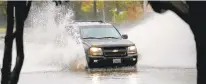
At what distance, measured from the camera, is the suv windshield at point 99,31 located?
19.5m

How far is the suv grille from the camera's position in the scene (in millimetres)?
18297

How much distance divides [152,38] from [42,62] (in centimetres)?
983

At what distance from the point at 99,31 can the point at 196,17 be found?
1489 centimetres

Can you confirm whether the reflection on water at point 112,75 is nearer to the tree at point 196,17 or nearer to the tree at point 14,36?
the tree at point 14,36

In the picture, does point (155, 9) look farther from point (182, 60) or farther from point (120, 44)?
point (182, 60)

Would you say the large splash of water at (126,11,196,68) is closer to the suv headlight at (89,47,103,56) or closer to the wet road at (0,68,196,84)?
the wet road at (0,68,196,84)

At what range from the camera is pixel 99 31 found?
65.1 ft

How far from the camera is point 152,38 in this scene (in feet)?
95.4

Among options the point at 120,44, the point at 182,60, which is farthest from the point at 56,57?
the point at 182,60

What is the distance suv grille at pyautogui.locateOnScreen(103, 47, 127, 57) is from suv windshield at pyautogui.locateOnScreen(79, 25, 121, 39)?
46.7 inches

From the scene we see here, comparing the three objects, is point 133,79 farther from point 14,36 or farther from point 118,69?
point 14,36

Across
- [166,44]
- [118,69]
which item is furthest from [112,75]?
[166,44]

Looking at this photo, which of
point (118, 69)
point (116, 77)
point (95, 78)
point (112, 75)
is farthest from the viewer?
point (118, 69)

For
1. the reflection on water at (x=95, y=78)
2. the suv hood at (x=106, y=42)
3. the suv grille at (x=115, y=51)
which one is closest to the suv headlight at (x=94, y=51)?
the suv hood at (x=106, y=42)
